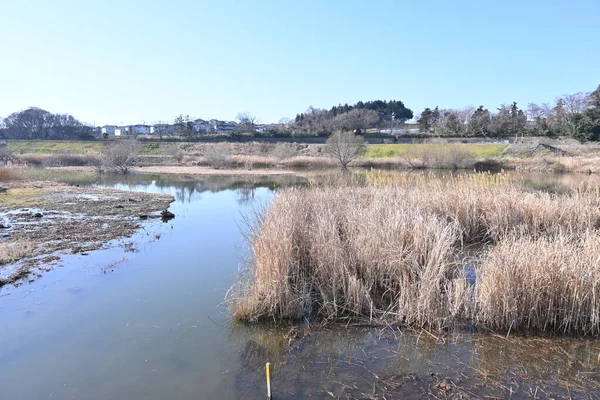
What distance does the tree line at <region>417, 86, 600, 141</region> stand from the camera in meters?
50.0

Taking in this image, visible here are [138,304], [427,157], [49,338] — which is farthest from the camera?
[427,157]

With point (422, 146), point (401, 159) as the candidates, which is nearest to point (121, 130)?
point (401, 159)

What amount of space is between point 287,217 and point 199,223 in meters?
8.50

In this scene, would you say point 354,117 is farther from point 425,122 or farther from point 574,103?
point 574,103

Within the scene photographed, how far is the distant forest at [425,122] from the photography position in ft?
182

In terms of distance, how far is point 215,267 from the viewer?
Answer: 9.64m

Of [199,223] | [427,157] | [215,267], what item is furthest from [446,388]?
[427,157]

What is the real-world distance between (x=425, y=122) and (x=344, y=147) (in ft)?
131

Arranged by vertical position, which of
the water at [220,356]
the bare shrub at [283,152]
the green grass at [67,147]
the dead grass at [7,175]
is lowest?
the water at [220,356]

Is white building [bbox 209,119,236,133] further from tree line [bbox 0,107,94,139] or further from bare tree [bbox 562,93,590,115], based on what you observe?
bare tree [bbox 562,93,590,115]

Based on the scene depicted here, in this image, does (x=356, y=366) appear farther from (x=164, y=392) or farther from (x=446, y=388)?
(x=164, y=392)

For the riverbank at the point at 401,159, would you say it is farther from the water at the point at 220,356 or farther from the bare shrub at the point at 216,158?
the water at the point at 220,356

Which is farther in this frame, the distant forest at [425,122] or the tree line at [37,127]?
the tree line at [37,127]

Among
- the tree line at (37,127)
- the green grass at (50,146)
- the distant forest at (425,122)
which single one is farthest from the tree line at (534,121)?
the tree line at (37,127)
